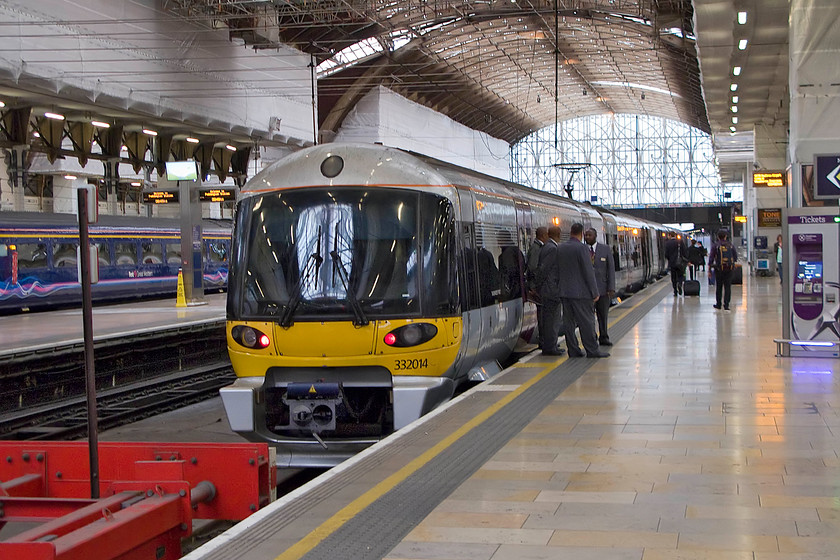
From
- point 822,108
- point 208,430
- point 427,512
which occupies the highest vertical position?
point 822,108

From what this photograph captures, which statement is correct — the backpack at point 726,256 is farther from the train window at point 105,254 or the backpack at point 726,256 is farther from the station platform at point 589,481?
the train window at point 105,254

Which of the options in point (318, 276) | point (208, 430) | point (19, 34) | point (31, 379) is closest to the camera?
point (318, 276)

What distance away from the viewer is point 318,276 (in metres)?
8.52

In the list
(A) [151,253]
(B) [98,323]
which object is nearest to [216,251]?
(A) [151,253]

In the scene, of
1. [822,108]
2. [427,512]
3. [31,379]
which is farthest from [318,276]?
[822,108]

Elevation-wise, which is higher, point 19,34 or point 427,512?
point 19,34

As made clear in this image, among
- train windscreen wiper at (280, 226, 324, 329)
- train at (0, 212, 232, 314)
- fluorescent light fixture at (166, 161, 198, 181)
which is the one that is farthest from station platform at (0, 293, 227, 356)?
train windscreen wiper at (280, 226, 324, 329)

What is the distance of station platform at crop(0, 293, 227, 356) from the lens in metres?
15.1

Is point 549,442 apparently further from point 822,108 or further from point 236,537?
point 822,108

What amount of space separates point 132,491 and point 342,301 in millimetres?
3345

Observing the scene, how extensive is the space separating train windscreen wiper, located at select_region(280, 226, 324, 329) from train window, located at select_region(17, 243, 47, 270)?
1712 centimetres

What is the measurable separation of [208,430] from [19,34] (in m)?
12.1

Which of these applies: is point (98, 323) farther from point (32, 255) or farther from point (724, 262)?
point (724, 262)

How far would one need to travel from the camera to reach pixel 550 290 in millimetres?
12023
